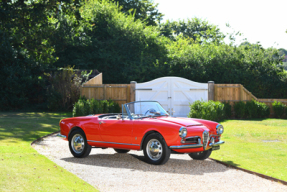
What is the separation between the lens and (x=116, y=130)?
8.60 metres

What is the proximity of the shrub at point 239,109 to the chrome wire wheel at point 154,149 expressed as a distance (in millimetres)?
12052

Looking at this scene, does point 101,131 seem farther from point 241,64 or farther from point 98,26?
point 98,26

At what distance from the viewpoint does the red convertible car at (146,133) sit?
7.78 m

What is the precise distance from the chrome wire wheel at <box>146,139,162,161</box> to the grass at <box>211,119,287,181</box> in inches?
69.1

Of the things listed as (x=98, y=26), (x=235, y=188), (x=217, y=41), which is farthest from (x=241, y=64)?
(x=235, y=188)

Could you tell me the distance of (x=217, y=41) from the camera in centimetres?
2548

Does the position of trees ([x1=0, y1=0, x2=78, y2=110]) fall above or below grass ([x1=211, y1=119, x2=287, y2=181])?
above

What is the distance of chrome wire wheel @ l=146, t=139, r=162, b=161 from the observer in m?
7.98

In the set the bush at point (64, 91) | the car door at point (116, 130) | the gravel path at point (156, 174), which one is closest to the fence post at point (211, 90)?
the bush at point (64, 91)

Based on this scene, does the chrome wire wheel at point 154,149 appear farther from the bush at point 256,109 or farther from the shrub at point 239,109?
the bush at point 256,109

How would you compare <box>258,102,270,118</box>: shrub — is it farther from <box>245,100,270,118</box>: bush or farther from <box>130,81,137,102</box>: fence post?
<box>130,81,137,102</box>: fence post

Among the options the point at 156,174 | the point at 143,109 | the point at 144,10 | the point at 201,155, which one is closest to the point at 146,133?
the point at 143,109

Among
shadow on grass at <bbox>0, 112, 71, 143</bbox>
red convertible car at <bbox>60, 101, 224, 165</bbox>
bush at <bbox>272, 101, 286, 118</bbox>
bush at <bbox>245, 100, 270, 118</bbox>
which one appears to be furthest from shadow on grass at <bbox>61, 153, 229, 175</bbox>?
bush at <bbox>272, 101, 286, 118</bbox>

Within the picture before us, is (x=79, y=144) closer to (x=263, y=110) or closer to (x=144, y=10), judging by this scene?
(x=263, y=110)
